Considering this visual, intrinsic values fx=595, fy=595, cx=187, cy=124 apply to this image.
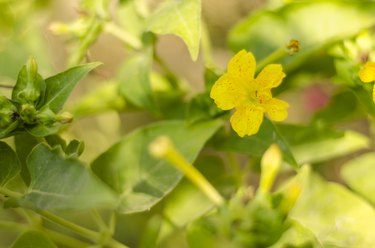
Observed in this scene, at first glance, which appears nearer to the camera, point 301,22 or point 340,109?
point 301,22

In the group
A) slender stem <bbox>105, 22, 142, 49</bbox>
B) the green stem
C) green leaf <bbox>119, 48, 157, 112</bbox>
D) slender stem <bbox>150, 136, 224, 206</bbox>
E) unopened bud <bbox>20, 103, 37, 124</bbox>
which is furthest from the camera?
slender stem <bbox>105, 22, 142, 49</bbox>

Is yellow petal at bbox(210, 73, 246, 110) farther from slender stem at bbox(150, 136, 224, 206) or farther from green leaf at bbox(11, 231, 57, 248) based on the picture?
green leaf at bbox(11, 231, 57, 248)

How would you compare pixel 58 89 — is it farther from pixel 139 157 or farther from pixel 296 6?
pixel 296 6

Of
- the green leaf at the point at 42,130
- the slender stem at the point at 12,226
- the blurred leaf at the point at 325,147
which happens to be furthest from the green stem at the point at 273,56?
the slender stem at the point at 12,226

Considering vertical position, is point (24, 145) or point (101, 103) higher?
point (24, 145)

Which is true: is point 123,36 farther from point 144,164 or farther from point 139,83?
point 144,164

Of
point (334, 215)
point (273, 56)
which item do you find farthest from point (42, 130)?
point (334, 215)

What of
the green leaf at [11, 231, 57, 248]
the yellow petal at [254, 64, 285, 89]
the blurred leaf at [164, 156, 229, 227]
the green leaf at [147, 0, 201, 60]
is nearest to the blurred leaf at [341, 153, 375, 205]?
the blurred leaf at [164, 156, 229, 227]
